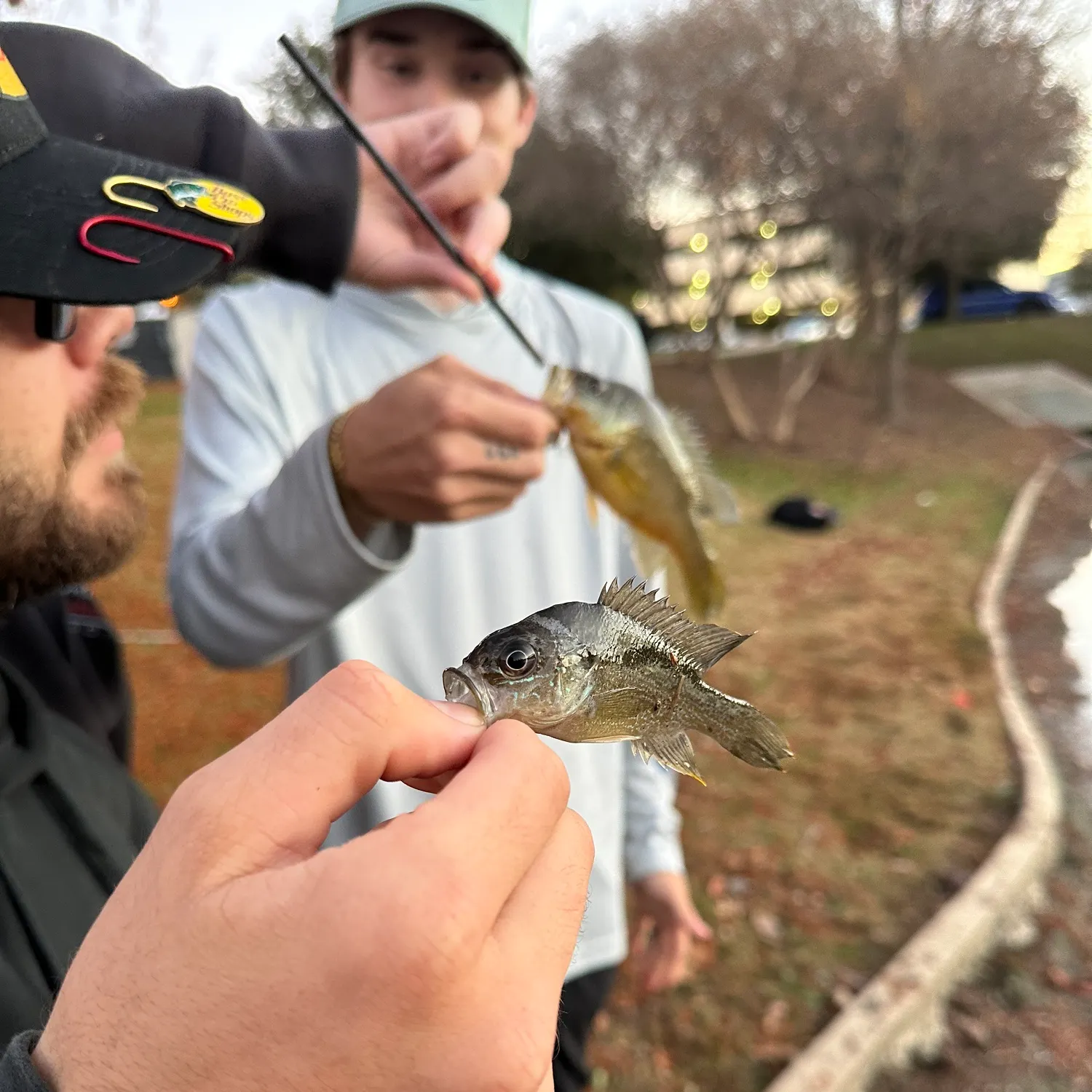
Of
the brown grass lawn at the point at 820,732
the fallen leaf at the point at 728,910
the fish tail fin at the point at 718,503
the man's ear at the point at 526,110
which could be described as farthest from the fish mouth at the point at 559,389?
the fallen leaf at the point at 728,910

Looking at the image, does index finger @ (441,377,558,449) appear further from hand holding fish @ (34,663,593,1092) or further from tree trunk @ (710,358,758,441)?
tree trunk @ (710,358,758,441)

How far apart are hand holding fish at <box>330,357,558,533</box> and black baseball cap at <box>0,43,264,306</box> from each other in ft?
1.01

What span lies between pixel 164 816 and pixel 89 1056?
15cm

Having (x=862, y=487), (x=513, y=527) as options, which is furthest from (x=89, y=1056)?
(x=862, y=487)

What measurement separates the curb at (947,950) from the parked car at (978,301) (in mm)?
16810

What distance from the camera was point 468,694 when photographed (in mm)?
558

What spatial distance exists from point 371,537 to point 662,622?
751 millimetres

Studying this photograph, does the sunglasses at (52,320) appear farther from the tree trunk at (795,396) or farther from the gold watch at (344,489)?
the tree trunk at (795,396)

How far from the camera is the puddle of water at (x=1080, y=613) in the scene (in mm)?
906

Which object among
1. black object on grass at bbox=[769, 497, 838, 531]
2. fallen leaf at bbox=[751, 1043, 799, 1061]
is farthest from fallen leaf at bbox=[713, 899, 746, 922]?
black object on grass at bbox=[769, 497, 838, 531]

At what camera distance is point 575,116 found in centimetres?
327

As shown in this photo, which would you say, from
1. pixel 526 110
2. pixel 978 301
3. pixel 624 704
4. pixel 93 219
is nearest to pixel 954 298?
pixel 978 301

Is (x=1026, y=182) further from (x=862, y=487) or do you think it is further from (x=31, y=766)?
(x=31, y=766)

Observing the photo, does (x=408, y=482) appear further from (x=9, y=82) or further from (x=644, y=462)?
(x=9, y=82)
